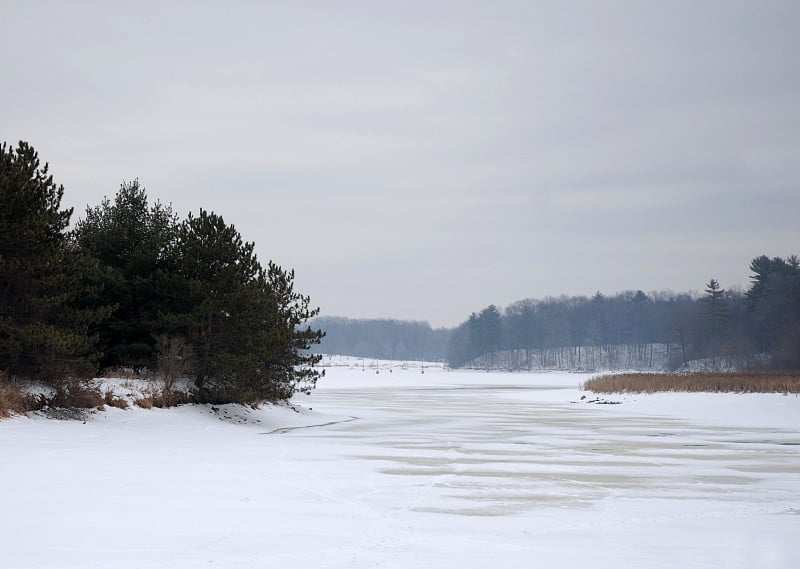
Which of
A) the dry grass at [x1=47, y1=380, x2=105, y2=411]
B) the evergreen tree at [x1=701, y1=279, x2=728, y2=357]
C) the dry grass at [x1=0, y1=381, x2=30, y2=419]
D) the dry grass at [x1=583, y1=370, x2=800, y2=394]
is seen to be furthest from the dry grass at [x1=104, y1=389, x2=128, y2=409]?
the evergreen tree at [x1=701, y1=279, x2=728, y2=357]

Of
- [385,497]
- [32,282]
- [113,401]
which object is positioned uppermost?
[32,282]

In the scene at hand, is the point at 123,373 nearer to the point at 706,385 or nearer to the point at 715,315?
the point at 706,385

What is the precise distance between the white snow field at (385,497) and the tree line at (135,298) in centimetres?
220

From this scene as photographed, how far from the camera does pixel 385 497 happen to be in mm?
15117

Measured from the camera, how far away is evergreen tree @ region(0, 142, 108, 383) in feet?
82.2

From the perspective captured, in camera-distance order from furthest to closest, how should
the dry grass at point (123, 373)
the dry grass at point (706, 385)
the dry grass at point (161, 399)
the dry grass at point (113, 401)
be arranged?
the dry grass at point (706, 385)
the dry grass at point (123, 373)
the dry grass at point (161, 399)
the dry grass at point (113, 401)

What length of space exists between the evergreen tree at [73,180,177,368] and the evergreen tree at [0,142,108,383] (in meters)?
5.76

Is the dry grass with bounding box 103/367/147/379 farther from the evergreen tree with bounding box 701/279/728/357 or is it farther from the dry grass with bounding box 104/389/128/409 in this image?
the evergreen tree with bounding box 701/279/728/357

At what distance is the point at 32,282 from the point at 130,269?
897 cm

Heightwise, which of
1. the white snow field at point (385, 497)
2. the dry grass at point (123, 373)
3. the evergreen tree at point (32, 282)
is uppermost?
the evergreen tree at point (32, 282)

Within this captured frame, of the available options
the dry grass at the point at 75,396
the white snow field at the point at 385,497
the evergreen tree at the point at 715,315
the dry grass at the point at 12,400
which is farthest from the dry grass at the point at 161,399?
the evergreen tree at the point at 715,315

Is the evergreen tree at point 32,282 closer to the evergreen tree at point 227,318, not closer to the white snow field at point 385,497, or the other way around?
the white snow field at point 385,497

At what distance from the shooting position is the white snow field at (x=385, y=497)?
1026 centimetres

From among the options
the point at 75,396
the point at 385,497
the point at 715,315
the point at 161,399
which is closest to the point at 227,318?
the point at 161,399
